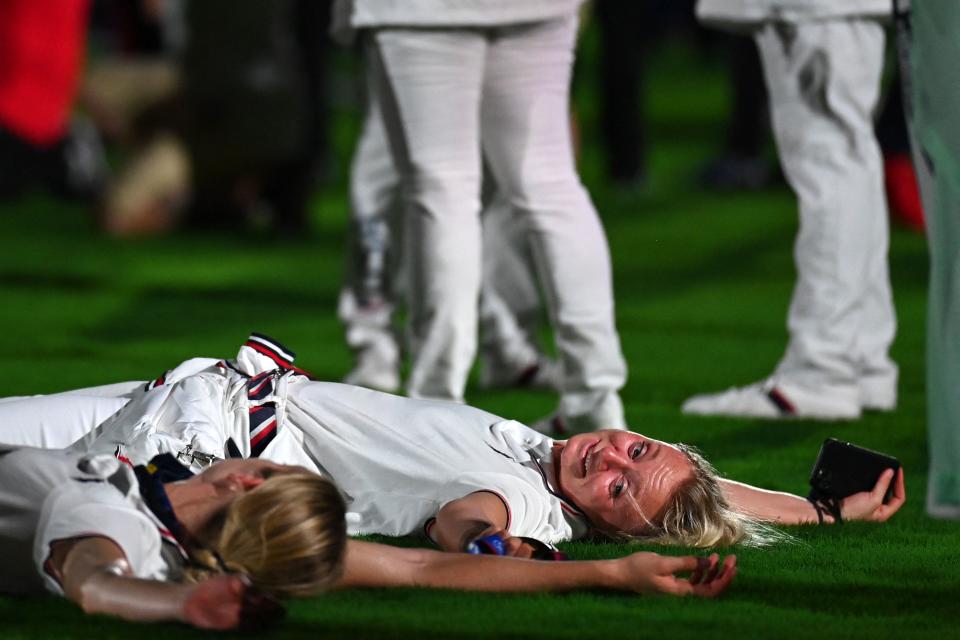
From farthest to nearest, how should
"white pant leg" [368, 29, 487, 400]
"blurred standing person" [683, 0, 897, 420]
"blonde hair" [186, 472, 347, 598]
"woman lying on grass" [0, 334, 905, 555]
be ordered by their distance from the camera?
"blurred standing person" [683, 0, 897, 420]
"white pant leg" [368, 29, 487, 400]
"woman lying on grass" [0, 334, 905, 555]
"blonde hair" [186, 472, 347, 598]

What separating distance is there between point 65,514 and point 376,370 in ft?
7.74

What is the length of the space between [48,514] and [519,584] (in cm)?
71

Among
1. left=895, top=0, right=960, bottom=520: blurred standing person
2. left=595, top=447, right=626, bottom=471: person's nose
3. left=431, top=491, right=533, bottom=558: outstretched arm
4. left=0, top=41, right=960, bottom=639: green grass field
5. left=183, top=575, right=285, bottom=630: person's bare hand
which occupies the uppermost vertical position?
left=895, top=0, right=960, bottom=520: blurred standing person

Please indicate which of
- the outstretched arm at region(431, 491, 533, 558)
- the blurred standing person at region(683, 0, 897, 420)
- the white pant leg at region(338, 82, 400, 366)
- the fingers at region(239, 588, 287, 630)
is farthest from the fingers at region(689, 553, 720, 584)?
the white pant leg at region(338, 82, 400, 366)

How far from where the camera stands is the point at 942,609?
8.51ft

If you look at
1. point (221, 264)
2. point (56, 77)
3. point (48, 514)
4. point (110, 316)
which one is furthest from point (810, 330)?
point (56, 77)

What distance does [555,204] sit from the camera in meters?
3.84

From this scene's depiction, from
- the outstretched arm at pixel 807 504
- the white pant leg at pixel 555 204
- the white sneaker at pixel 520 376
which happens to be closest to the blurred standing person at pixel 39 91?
the white sneaker at pixel 520 376

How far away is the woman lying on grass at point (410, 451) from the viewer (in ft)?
A: 9.45

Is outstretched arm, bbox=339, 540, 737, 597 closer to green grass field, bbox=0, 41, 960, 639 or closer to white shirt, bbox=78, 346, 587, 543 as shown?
green grass field, bbox=0, 41, 960, 639

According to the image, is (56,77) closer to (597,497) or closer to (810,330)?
(810,330)

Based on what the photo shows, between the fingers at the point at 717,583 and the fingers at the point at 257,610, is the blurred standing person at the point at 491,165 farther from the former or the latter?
the fingers at the point at 257,610

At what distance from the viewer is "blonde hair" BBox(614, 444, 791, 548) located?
2957 mm

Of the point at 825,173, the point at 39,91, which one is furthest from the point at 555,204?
the point at 39,91
